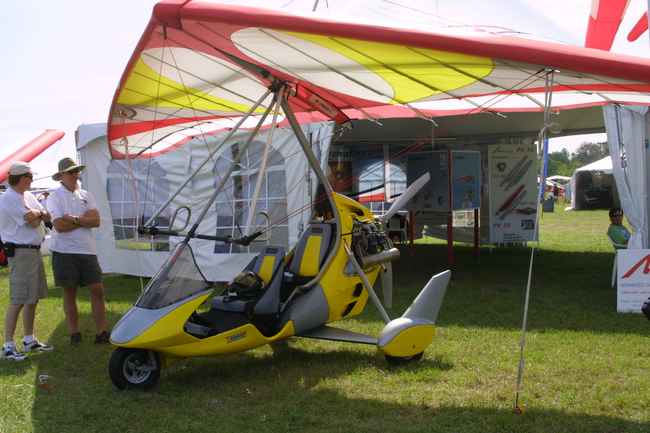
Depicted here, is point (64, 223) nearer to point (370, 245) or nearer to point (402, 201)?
point (370, 245)

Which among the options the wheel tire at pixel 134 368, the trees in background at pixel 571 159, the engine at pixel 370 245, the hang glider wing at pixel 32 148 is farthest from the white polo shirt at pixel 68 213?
the trees in background at pixel 571 159

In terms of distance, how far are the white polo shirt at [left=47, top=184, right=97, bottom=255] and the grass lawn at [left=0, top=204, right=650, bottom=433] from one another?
0.89m

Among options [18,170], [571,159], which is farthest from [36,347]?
[571,159]

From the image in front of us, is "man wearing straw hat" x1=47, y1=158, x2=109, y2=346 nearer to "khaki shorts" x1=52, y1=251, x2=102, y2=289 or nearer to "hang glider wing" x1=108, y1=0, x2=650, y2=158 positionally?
"khaki shorts" x1=52, y1=251, x2=102, y2=289

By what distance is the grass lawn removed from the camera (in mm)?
3758

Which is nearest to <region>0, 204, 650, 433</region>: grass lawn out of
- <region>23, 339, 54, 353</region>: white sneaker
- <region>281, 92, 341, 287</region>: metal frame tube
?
<region>23, 339, 54, 353</region>: white sneaker

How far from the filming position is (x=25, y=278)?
5.36 metres

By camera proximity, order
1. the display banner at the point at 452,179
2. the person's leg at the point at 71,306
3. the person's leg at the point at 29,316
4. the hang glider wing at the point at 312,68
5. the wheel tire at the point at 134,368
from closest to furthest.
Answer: the hang glider wing at the point at 312,68
the wheel tire at the point at 134,368
the person's leg at the point at 29,316
the person's leg at the point at 71,306
the display banner at the point at 452,179

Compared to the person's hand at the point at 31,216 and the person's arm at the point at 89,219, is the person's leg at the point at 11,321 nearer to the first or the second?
the person's hand at the point at 31,216

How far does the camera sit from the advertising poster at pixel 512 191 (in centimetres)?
1208

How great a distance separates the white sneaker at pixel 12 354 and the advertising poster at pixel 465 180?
7.36 meters

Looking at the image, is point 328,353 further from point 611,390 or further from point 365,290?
point 611,390

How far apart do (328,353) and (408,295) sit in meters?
3.14

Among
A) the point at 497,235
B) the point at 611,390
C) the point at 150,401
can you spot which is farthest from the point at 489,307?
the point at 497,235
